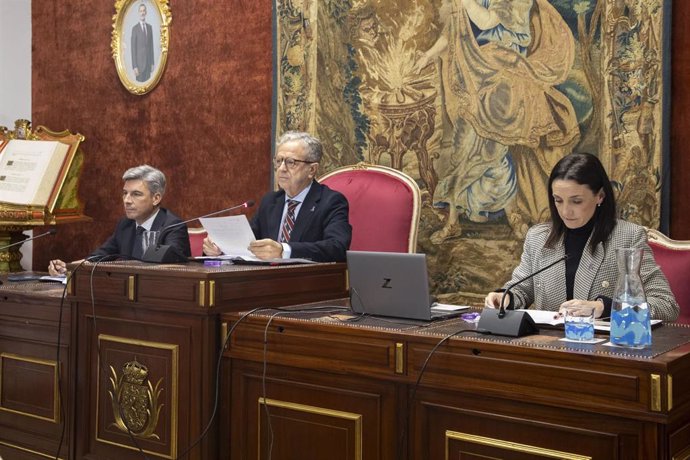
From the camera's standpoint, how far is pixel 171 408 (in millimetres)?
2969

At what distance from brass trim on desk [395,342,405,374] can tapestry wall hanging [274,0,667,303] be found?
A: 1.73 m

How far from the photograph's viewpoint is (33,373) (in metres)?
3.54

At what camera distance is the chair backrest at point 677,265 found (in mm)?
3229

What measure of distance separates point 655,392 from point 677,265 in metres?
1.44

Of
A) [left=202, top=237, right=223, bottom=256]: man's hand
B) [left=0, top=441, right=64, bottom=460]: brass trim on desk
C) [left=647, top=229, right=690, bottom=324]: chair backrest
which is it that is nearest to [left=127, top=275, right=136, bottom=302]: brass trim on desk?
[left=202, top=237, right=223, bottom=256]: man's hand

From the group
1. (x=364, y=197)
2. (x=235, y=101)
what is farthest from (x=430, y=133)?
(x=235, y=101)

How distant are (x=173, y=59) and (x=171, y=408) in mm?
3287

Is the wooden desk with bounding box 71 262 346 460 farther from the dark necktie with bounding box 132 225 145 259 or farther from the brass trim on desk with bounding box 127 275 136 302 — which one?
the dark necktie with bounding box 132 225 145 259

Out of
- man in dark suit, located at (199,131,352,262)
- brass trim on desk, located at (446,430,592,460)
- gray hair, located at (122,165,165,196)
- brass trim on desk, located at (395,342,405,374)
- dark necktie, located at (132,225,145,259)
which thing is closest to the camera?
brass trim on desk, located at (446,430,592,460)

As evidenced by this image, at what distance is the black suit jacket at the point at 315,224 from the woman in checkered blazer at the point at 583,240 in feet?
3.03

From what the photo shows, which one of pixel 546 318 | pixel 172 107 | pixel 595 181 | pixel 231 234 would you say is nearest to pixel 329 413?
pixel 546 318

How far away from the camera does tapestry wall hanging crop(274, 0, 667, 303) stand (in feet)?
12.2

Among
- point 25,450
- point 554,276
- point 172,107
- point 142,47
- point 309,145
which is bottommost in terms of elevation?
point 25,450

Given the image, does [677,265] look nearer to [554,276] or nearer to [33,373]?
[554,276]
